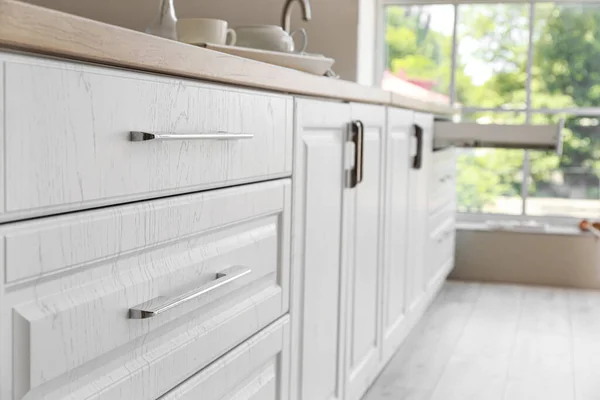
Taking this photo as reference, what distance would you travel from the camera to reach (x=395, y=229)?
9.57 feet

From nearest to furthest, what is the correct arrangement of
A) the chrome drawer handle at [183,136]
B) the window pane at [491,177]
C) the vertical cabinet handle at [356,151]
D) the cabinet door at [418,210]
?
the chrome drawer handle at [183,136] → the vertical cabinet handle at [356,151] → the cabinet door at [418,210] → the window pane at [491,177]

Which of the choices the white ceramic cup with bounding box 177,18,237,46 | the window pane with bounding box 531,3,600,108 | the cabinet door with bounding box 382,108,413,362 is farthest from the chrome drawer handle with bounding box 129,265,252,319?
the window pane with bounding box 531,3,600,108

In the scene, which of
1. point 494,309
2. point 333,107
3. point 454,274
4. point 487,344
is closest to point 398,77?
point 454,274

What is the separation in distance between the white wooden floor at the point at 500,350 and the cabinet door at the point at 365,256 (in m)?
0.23

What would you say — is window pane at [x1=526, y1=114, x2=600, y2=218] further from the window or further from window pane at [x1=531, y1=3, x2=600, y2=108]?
window pane at [x1=531, y1=3, x2=600, y2=108]

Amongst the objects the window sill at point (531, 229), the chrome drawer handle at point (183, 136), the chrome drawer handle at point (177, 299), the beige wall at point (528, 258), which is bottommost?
the beige wall at point (528, 258)

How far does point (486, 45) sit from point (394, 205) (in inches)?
95.6

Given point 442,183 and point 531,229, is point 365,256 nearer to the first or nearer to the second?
point 442,183

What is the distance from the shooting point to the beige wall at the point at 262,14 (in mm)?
3762

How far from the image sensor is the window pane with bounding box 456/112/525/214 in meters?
5.01

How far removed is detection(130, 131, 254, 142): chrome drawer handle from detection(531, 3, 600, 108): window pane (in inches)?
152

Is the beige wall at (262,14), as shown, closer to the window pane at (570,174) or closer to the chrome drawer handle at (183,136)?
the window pane at (570,174)

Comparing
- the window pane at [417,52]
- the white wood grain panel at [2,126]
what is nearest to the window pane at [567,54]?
the window pane at [417,52]

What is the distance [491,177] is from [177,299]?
4075 millimetres
